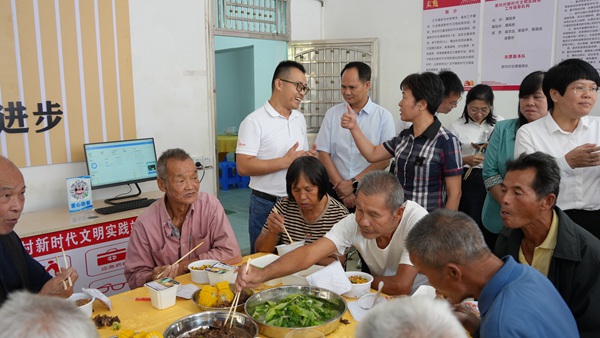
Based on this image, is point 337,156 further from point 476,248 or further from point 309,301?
point 476,248

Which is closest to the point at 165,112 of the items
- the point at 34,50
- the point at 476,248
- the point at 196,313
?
the point at 34,50

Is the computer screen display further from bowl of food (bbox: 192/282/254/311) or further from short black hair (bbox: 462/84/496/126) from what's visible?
short black hair (bbox: 462/84/496/126)

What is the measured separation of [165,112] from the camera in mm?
4230

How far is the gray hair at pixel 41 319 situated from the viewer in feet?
2.55

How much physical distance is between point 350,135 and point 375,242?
144cm

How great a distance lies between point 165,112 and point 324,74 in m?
2.02

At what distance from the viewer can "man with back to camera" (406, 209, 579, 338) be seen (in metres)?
1.19

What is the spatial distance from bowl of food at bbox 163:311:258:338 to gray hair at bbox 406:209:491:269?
0.62m

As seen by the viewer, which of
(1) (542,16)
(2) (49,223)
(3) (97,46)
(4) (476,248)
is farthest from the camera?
(1) (542,16)

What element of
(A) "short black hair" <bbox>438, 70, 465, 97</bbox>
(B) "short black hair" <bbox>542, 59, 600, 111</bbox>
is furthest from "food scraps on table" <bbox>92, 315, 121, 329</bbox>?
(A) "short black hair" <bbox>438, 70, 465, 97</bbox>

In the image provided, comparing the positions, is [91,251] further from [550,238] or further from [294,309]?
[550,238]

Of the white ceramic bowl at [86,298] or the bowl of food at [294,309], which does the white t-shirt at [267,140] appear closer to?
the bowl of food at [294,309]

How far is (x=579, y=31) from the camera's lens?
13.1 feet

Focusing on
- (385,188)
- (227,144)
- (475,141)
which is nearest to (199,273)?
(385,188)
